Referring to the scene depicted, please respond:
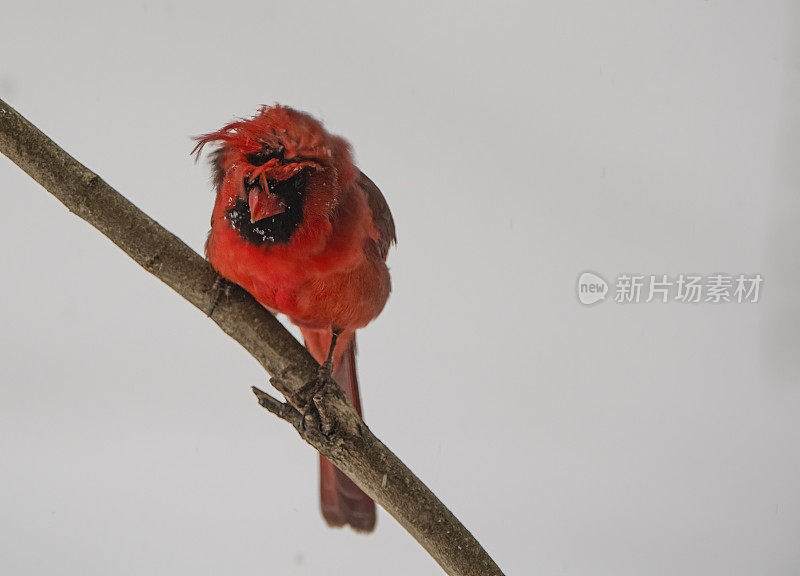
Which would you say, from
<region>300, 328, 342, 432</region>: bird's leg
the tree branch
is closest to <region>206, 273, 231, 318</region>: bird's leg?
the tree branch

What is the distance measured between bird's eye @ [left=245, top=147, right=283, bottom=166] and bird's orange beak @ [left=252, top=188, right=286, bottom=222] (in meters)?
0.05

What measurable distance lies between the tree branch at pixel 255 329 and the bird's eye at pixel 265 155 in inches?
11.7

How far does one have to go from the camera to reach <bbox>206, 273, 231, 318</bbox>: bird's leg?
4.74 feet

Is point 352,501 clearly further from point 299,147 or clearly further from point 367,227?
point 299,147

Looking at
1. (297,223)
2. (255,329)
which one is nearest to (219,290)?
(255,329)

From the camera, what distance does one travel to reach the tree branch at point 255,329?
141 cm

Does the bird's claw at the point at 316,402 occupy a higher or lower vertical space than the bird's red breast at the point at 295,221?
lower

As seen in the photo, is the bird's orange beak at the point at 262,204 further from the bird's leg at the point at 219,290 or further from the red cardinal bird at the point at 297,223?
the bird's leg at the point at 219,290

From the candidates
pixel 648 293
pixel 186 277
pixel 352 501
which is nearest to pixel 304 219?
pixel 186 277

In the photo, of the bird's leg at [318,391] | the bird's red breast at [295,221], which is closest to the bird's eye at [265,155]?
the bird's red breast at [295,221]

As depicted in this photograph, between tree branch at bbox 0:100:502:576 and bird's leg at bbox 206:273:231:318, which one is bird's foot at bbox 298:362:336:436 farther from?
bird's leg at bbox 206:273:231:318

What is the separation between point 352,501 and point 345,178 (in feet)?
2.71

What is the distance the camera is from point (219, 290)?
56.9 inches

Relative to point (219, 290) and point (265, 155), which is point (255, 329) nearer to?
point (219, 290)
